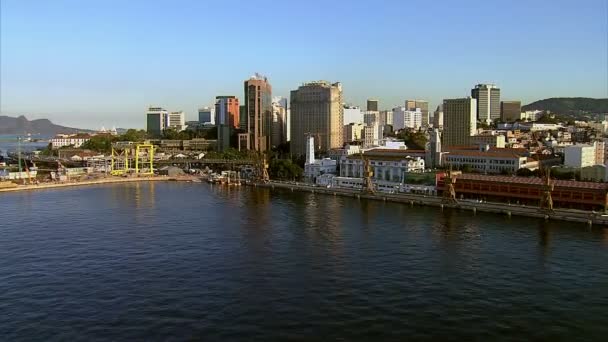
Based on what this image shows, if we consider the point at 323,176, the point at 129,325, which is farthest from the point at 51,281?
the point at 323,176

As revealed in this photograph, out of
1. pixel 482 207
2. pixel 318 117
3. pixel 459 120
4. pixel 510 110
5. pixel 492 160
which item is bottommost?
pixel 482 207

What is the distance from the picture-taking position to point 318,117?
176 feet

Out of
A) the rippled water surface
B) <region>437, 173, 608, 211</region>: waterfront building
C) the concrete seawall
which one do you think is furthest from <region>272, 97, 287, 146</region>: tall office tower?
the rippled water surface

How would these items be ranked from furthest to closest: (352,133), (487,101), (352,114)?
(487,101), (352,114), (352,133)

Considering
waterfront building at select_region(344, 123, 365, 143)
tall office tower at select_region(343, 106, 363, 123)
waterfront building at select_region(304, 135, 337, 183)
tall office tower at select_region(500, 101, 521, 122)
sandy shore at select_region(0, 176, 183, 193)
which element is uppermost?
tall office tower at select_region(500, 101, 521, 122)

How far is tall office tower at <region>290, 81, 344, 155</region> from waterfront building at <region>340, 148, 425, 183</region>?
16.5 meters

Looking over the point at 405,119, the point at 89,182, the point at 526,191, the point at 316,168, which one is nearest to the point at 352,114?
the point at 405,119

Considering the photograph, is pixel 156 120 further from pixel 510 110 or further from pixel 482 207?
pixel 482 207

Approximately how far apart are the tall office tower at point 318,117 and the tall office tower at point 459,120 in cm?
1079

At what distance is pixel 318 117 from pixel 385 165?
863 inches

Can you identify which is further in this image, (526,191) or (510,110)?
(510,110)

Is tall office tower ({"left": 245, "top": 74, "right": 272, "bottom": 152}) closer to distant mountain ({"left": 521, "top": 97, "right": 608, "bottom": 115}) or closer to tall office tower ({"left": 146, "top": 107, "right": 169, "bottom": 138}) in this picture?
tall office tower ({"left": 146, "top": 107, "right": 169, "bottom": 138})

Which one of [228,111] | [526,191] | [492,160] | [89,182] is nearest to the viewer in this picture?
[526,191]

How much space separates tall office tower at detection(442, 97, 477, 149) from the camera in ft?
177
